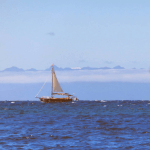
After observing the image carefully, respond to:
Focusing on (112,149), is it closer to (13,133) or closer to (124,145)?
(124,145)

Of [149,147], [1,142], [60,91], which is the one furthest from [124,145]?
[60,91]

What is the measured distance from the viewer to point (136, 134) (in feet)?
157

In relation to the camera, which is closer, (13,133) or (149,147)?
(149,147)

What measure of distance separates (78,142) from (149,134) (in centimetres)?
1148

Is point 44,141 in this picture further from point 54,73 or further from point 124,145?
point 54,73

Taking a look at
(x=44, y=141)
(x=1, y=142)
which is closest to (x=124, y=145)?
(x=44, y=141)

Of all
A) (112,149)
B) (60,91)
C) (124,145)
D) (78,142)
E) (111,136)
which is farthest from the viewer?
(60,91)

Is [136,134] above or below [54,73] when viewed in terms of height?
below

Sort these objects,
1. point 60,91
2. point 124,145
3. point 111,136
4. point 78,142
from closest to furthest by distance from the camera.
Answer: point 124,145, point 78,142, point 111,136, point 60,91

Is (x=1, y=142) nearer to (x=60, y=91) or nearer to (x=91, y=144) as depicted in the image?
(x=91, y=144)

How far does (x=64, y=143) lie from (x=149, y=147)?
9186 mm

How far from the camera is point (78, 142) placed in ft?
135

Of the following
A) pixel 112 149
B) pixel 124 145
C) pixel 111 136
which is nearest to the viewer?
pixel 112 149

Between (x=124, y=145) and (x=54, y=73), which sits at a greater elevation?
(x=54, y=73)
